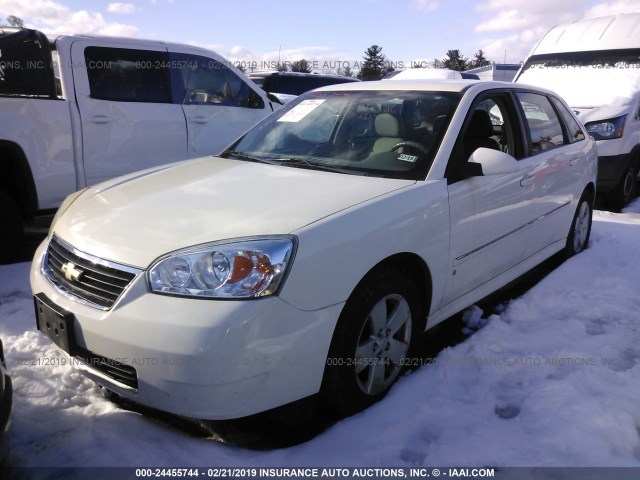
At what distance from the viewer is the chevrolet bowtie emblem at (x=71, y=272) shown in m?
2.38

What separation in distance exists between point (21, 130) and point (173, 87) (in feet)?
5.20

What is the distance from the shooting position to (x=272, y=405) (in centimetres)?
222

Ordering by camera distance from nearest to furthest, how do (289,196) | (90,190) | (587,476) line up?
1. (587,476)
2. (289,196)
3. (90,190)

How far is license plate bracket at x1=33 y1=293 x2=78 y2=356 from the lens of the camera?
230cm

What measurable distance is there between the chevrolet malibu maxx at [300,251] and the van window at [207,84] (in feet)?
7.09

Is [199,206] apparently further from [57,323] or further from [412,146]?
[412,146]

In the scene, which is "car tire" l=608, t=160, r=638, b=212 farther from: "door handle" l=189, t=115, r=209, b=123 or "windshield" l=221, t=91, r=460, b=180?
A: "door handle" l=189, t=115, r=209, b=123

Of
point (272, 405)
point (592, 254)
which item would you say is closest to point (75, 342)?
point (272, 405)

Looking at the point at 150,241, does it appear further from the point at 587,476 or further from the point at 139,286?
the point at 587,476

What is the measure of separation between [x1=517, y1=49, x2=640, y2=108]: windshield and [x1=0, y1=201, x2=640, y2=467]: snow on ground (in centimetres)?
503

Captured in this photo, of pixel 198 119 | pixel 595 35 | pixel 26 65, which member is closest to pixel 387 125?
pixel 198 119

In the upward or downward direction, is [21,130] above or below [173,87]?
below

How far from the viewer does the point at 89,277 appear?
7.68ft

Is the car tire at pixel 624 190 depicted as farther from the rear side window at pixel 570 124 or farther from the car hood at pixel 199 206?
the car hood at pixel 199 206
